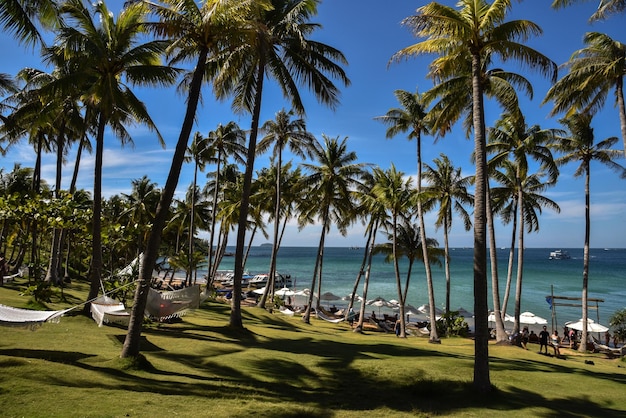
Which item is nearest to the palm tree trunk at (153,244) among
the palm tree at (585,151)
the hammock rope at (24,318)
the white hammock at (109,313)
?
the hammock rope at (24,318)

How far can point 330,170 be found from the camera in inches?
969

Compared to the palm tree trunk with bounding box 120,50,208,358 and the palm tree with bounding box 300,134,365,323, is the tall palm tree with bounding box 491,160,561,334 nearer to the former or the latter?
the palm tree with bounding box 300,134,365,323

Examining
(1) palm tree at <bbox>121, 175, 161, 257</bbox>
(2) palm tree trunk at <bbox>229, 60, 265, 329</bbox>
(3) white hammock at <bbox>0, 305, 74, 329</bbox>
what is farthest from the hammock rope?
(1) palm tree at <bbox>121, 175, 161, 257</bbox>

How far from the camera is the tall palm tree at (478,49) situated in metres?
8.38

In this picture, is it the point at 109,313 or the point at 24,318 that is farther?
the point at 109,313

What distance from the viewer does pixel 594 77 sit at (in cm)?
1279

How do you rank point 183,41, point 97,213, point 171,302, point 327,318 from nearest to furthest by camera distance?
1. point 183,41
2. point 97,213
3. point 171,302
4. point 327,318

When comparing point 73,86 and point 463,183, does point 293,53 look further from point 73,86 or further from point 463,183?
point 463,183

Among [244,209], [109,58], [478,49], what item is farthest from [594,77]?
[109,58]

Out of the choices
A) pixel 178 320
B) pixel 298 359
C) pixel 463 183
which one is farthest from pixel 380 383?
pixel 463 183

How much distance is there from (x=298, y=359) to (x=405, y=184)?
16635 mm

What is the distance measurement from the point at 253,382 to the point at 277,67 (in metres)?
11.6

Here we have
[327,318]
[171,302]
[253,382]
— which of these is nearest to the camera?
[253,382]

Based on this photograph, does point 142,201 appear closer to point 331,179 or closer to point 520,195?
point 331,179
